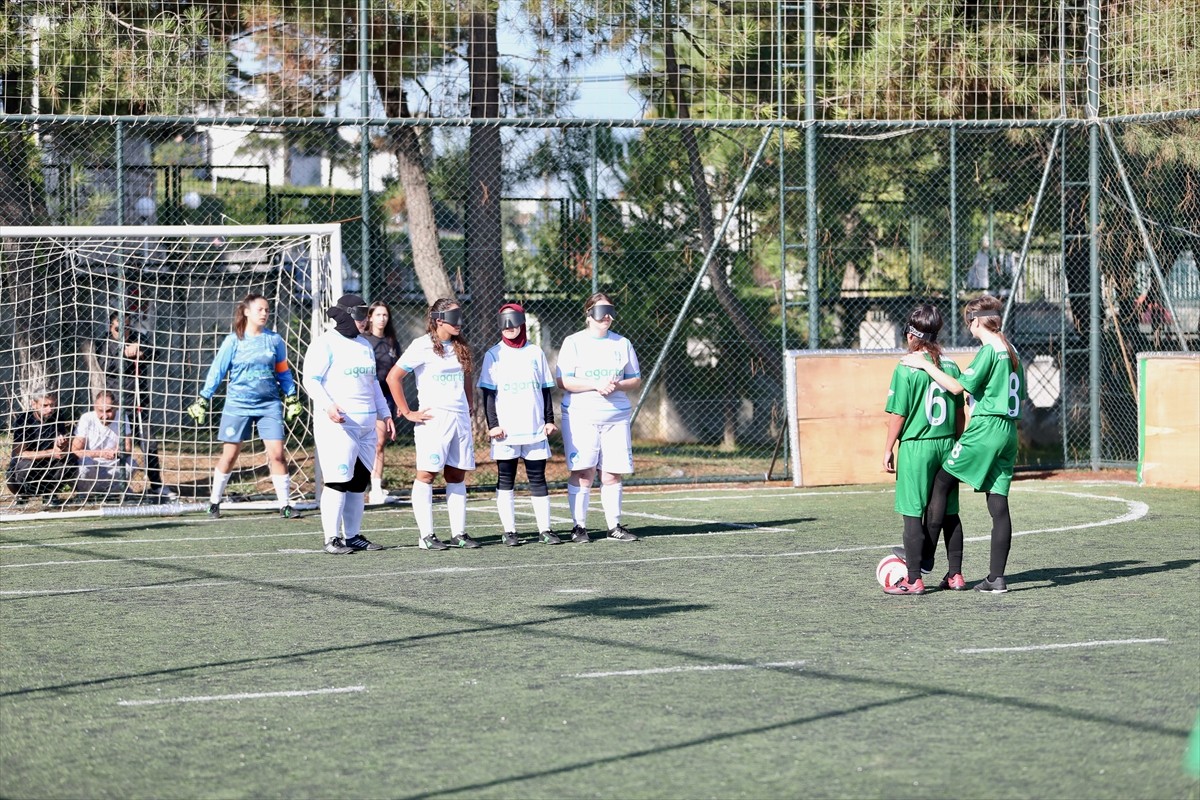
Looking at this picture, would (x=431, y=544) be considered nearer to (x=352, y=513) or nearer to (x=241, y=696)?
(x=352, y=513)

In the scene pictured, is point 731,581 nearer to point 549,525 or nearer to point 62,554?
point 549,525

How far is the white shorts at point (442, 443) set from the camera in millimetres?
11719

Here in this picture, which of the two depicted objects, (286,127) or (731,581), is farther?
(286,127)

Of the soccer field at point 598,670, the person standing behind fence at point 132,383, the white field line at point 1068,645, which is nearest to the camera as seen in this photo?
the soccer field at point 598,670

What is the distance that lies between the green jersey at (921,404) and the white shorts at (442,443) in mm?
3687

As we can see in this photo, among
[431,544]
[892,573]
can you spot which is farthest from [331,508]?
[892,573]

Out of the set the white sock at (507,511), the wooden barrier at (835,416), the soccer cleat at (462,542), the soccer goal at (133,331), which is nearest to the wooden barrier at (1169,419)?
the wooden barrier at (835,416)

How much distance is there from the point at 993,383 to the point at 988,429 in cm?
27

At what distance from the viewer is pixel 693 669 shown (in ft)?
23.9

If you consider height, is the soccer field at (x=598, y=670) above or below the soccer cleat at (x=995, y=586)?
below

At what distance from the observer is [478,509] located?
14.7 metres

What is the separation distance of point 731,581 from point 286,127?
824cm

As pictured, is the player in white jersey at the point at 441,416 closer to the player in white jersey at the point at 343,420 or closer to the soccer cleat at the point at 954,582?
the player in white jersey at the point at 343,420

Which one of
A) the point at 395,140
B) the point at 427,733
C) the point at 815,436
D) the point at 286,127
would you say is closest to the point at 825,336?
the point at 815,436
